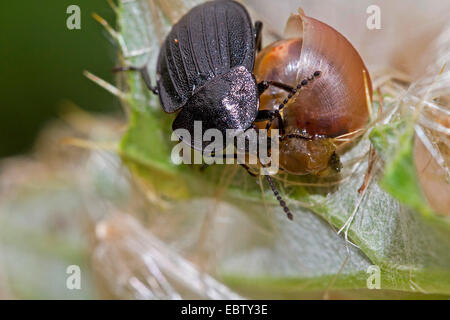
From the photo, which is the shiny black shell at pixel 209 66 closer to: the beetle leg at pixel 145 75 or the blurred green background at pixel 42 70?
the beetle leg at pixel 145 75

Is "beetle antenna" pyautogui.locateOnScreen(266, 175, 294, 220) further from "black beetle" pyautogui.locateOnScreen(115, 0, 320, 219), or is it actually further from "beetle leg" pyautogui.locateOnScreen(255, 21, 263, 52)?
"beetle leg" pyautogui.locateOnScreen(255, 21, 263, 52)

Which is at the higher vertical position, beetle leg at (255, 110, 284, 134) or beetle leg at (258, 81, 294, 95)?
beetle leg at (258, 81, 294, 95)

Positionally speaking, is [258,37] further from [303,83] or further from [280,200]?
[280,200]

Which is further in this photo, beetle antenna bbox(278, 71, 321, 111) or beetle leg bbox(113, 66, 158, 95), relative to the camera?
beetle leg bbox(113, 66, 158, 95)

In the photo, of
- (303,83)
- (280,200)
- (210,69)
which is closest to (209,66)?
(210,69)

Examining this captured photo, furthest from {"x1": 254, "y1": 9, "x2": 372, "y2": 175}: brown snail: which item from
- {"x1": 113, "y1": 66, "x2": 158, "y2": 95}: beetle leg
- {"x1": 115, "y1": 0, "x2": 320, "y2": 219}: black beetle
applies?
{"x1": 113, "y1": 66, "x2": 158, "y2": 95}: beetle leg

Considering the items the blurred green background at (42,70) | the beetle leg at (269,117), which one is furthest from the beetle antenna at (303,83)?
the blurred green background at (42,70)

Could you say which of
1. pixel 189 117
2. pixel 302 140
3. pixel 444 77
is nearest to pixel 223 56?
pixel 189 117
